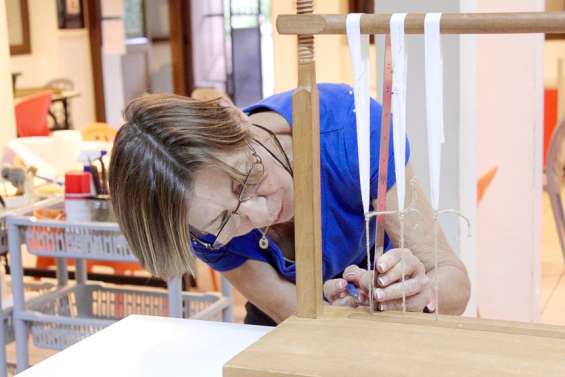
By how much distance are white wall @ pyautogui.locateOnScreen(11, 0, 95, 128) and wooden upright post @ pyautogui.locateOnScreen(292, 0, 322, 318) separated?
5.79m

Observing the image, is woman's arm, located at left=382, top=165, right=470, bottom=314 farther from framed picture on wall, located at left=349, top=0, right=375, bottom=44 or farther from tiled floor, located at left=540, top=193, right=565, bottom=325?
framed picture on wall, located at left=349, top=0, right=375, bottom=44

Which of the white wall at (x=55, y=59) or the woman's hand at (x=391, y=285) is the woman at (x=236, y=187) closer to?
the woman's hand at (x=391, y=285)

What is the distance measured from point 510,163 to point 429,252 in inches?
73.6

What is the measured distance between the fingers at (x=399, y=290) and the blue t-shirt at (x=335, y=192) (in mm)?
226

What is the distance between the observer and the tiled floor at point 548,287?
11.6ft

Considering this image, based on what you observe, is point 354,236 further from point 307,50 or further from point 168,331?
point 307,50

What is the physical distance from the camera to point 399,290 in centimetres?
108

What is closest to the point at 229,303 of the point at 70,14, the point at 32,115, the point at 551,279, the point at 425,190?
the point at 425,190

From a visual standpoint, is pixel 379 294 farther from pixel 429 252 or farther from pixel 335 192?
pixel 335 192

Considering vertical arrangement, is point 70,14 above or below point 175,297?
above

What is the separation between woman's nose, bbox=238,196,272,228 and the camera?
1.22 m

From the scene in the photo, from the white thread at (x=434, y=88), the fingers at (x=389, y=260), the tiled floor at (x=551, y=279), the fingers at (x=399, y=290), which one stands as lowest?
the tiled floor at (x=551, y=279)

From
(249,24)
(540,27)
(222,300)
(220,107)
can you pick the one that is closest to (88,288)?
(222,300)

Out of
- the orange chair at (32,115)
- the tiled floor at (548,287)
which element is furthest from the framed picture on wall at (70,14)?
the tiled floor at (548,287)
